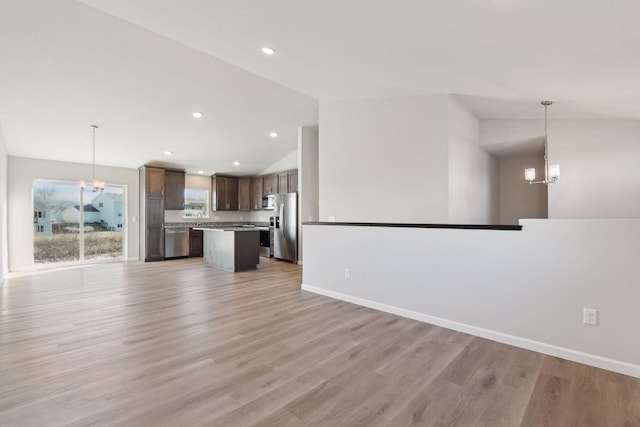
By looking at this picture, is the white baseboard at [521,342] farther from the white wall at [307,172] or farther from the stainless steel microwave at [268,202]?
the stainless steel microwave at [268,202]

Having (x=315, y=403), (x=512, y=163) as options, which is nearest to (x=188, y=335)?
(x=315, y=403)

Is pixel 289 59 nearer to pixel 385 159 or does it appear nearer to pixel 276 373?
pixel 385 159

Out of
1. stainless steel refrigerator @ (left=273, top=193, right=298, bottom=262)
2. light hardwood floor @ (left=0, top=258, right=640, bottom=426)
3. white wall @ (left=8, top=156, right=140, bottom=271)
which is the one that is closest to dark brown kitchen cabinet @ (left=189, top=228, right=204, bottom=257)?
stainless steel refrigerator @ (left=273, top=193, right=298, bottom=262)

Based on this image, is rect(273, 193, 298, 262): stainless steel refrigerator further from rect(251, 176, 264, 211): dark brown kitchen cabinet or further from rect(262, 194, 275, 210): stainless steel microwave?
→ rect(251, 176, 264, 211): dark brown kitchen cabinet

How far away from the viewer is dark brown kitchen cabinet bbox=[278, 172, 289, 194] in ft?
26.2

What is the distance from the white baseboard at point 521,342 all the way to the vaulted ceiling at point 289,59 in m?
2.33

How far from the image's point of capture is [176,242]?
26.5ft

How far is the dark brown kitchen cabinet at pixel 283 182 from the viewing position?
799 cm

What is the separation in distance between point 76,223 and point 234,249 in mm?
4082

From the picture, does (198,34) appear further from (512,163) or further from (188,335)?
(512,163)

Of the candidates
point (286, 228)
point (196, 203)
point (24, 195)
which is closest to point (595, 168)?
point (286, 228)

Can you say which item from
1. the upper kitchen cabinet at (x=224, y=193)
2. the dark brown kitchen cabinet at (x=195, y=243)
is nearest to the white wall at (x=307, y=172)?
the upper kitchen cabinet at (x=224, y=193)

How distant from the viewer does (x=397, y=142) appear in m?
4.22

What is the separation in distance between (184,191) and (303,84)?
18.5 feet
